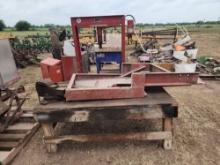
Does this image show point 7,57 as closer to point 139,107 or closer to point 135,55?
point 139,107

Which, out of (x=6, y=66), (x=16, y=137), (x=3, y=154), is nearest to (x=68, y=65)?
(x=6, y=66)

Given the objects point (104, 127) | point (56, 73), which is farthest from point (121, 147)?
point (56, 73)

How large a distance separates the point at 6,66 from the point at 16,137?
1019 mm

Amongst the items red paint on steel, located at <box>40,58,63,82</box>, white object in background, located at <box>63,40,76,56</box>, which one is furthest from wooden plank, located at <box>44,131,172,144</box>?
white object in background, located at <box>63,40,76,56</box>

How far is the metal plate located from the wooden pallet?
1.95 ft

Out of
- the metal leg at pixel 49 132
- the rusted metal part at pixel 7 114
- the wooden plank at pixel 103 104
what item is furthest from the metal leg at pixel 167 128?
the rusted metal part at pixel 7 114

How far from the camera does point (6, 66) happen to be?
115 inches

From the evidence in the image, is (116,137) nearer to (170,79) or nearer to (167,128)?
(167,128)

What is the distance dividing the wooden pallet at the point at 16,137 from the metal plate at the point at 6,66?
60 cm

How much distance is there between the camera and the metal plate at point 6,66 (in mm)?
2820

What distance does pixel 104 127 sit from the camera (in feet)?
9.65

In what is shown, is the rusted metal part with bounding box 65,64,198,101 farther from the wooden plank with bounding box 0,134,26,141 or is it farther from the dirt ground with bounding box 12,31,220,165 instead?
the wooden plank with bounding box 0,134,26,141

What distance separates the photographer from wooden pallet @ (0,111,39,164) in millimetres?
2321

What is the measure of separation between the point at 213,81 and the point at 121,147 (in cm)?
371
